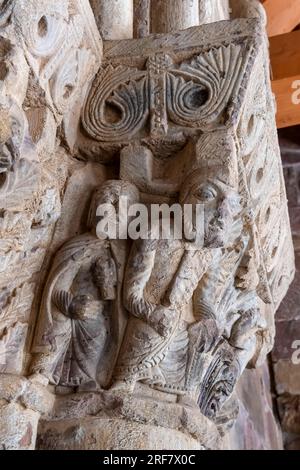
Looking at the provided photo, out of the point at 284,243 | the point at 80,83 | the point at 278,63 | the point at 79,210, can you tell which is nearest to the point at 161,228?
the point at 79,210

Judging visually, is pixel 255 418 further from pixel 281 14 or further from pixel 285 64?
pixel 281 14

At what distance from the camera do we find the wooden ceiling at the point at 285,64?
102 inches

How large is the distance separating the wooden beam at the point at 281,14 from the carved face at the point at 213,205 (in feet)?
6.30

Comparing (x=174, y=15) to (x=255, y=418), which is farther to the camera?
(x=255, y=418)

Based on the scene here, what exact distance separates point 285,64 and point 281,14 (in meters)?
0.57

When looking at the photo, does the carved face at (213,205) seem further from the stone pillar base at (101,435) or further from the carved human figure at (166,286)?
the stone pillar base at (101,435)

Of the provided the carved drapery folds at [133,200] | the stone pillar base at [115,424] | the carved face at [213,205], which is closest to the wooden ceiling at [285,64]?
the carved drapery folds at [133,200]

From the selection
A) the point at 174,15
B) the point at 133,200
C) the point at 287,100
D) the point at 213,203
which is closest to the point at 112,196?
the point at 133,200

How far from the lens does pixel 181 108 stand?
1359 millimetres

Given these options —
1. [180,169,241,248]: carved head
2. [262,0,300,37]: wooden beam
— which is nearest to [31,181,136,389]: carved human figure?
[180,169,241,248]: carved head

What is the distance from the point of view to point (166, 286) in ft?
4.08

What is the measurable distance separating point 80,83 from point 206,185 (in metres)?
0.41

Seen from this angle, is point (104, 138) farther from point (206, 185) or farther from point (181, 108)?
point (206, 185)

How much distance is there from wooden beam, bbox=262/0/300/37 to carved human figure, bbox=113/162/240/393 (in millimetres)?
1928
